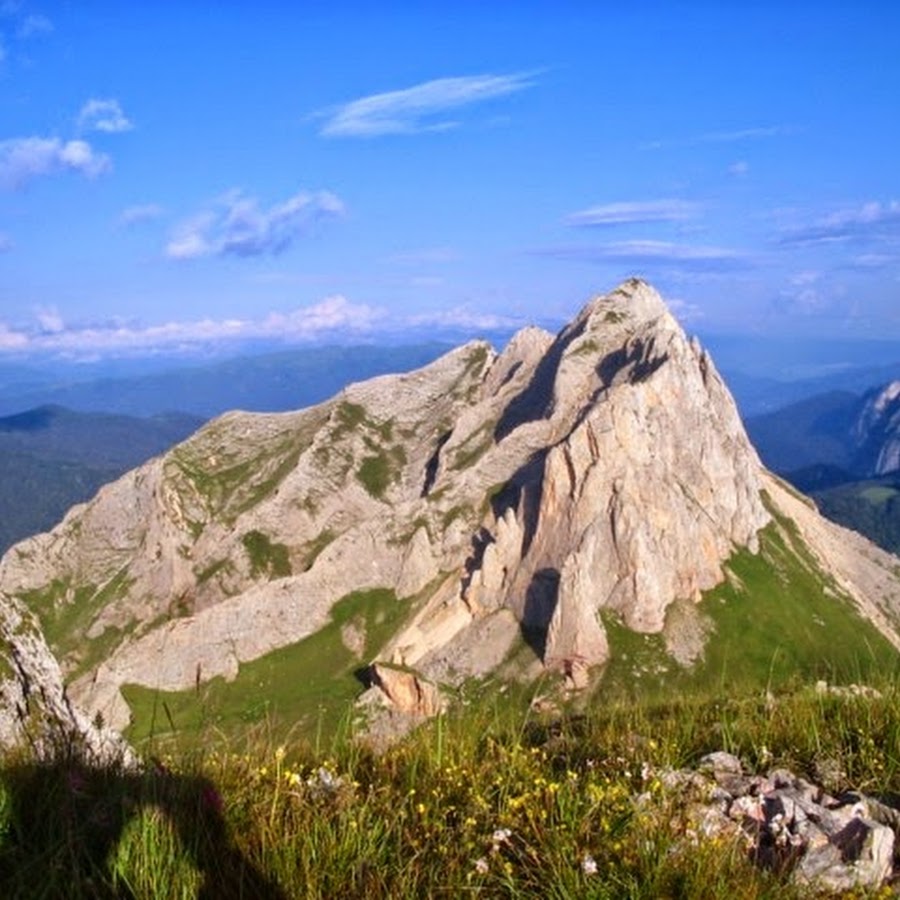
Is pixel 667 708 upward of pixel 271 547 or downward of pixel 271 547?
upward

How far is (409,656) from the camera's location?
142 meters

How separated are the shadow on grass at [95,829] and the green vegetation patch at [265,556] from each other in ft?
536

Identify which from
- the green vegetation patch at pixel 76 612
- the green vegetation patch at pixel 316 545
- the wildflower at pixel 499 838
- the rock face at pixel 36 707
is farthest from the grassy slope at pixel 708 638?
the wildflower at pixel 499 838

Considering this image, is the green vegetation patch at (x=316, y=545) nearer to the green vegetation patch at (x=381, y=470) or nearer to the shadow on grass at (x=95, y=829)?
the green vegetation patch at (x=381, y=470)

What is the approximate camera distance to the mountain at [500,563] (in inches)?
5359

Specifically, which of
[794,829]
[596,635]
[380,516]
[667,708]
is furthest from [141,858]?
[380,516]

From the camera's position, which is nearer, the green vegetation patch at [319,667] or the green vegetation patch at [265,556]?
the green vegetation patch at [319,667]

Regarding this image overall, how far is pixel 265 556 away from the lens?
564ft

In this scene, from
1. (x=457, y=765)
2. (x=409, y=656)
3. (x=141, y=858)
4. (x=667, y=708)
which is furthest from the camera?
(x=409, y=656)

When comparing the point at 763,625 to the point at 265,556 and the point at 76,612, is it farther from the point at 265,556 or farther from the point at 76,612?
the point at 76,612

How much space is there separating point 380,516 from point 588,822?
158m

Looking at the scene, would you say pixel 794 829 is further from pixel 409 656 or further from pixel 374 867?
pixel 409 656

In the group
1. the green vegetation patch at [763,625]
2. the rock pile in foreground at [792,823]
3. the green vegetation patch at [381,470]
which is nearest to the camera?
the rock pile in foreground at [792,823]

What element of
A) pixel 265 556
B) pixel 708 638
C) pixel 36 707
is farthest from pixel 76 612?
pixel 36 707
